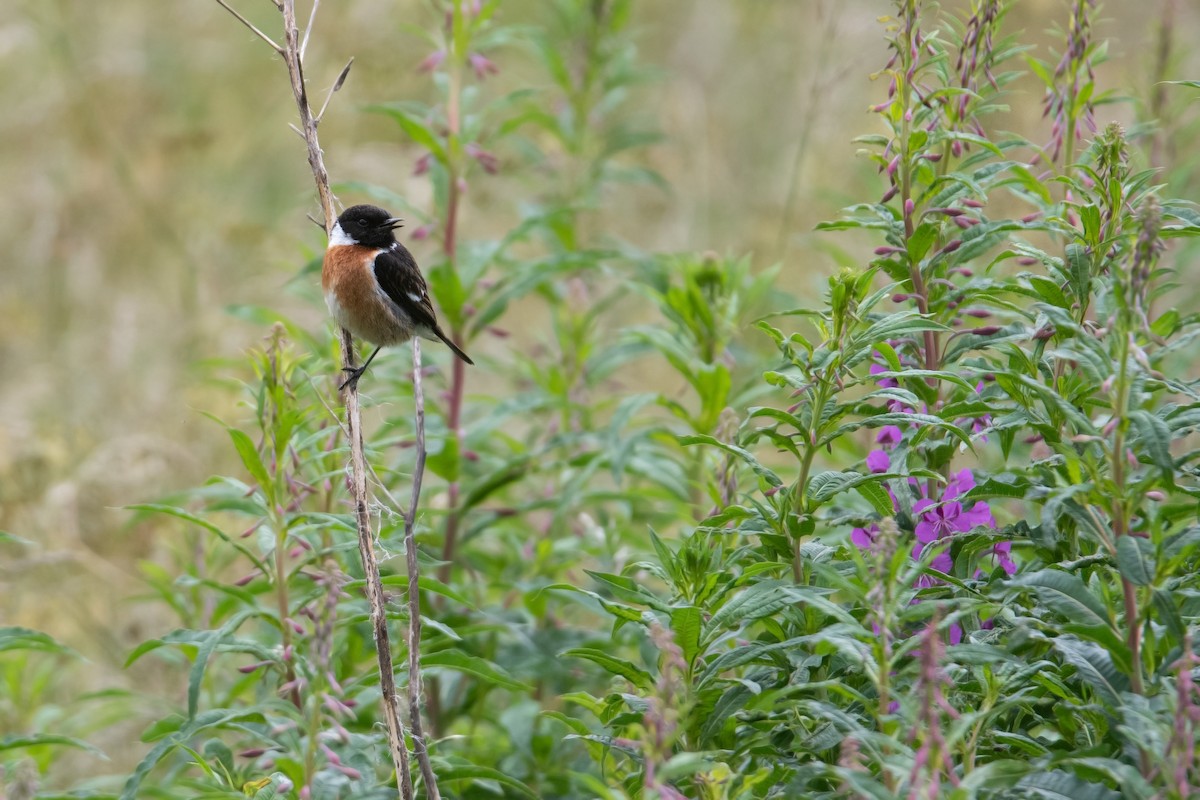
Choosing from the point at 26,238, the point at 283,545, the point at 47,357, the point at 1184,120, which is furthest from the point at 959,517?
the point at 26,238

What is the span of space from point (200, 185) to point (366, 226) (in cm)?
600

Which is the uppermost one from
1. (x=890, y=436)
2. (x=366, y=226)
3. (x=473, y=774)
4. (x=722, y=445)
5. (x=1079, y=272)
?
(x=366, y=226)

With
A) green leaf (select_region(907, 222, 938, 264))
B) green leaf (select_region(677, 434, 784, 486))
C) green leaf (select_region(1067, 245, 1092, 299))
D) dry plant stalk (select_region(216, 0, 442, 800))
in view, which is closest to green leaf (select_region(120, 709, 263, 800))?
dry plant stalk (select_region(216, 0, 442, 800))

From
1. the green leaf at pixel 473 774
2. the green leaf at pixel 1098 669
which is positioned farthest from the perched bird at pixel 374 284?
the green leaf at pixel 1098 669

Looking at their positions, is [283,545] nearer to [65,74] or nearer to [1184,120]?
[1184,120]

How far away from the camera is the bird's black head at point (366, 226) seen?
149 inches

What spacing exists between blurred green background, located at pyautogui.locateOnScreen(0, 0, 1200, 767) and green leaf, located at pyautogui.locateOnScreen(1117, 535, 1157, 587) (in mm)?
3710

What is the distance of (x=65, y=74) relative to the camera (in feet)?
28.2

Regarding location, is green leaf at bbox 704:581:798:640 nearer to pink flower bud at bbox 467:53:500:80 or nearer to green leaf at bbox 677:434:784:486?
green leaf at bbox 677:434:784:486

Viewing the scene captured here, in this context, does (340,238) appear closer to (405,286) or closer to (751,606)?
(405,286)

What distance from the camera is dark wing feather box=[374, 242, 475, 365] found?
3.66m

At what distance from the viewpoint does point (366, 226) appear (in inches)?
150

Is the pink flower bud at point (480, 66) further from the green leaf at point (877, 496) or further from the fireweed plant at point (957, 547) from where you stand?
the green leaf at point (877, 496)

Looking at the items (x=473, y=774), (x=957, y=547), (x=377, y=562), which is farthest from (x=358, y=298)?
(x=957, y=547)
